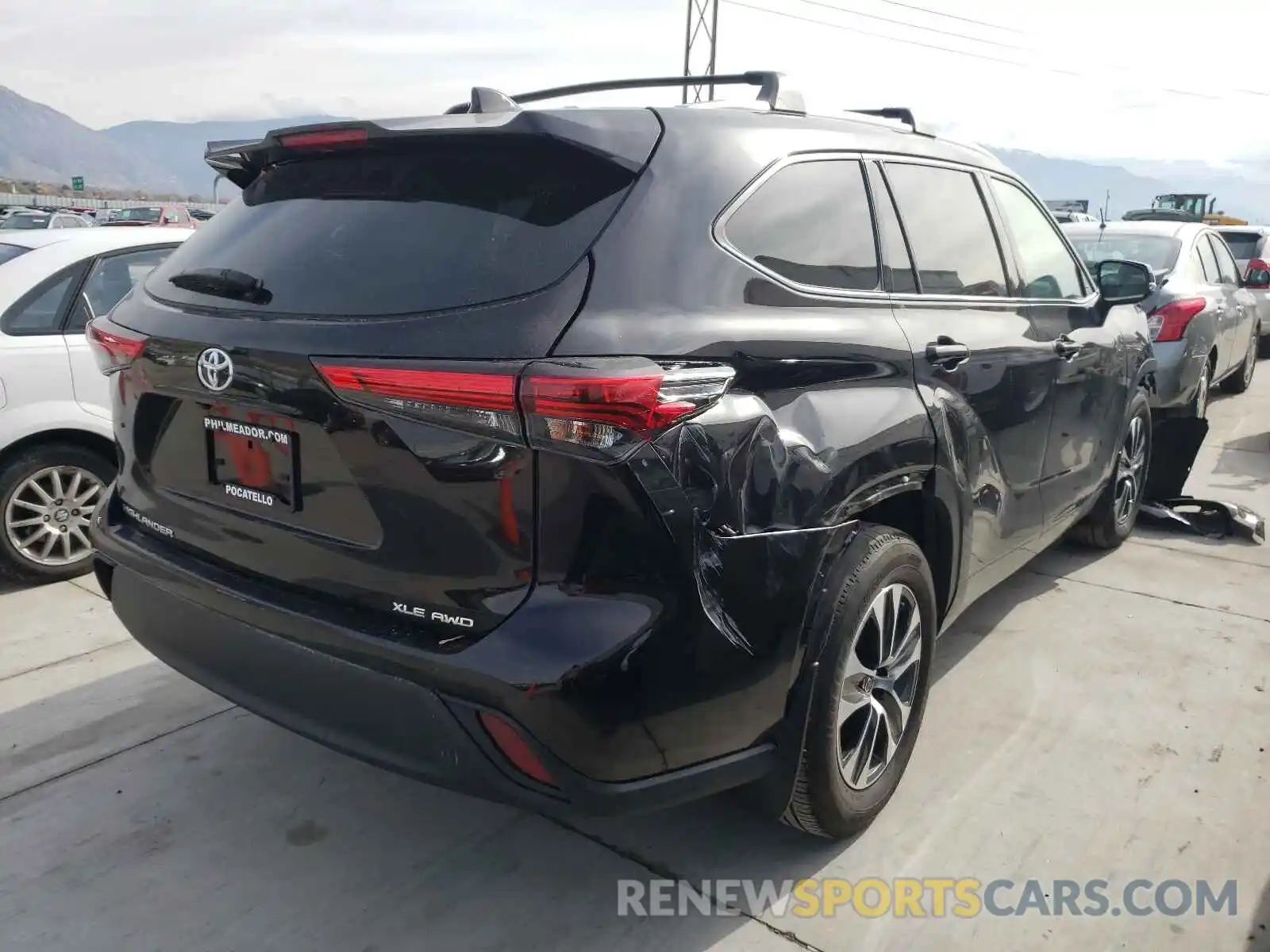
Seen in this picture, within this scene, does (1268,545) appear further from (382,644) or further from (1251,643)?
(382,644)

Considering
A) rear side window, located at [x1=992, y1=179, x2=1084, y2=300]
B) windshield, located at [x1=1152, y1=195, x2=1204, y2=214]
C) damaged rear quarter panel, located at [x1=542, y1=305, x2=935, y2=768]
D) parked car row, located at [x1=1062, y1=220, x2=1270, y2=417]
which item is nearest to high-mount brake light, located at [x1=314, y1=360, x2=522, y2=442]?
damaged rear quarter panel, located at [x1=542, y1=305, x2=935, y2=768]

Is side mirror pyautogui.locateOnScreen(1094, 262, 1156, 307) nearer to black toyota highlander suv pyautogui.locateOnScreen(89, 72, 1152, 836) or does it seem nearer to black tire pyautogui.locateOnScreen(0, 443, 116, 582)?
black toyota highlander suv pyautogui.locateOnScreen(89, 72, 1152, 836)

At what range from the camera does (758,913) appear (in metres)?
2.50

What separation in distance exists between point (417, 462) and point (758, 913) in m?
1.40

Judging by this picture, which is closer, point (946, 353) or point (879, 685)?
point (879, 685)

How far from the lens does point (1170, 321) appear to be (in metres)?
7.14

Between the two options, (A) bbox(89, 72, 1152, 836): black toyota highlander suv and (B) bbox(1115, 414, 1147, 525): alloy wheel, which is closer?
(A) bbox(89, 72, 1152, 836): black toyota highlander suv

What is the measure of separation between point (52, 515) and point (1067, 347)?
4396mm

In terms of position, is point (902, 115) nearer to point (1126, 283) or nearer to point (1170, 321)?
point (1126, 283)

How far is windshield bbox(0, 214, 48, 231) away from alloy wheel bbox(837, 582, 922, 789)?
24169mm

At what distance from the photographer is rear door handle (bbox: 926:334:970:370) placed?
2.80 m

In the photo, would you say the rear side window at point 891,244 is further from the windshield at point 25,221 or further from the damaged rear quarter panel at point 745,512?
the windshield at point 25,221

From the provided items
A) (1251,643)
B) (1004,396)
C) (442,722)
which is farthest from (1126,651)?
(442,722)

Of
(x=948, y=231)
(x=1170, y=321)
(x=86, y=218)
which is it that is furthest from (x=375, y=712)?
(x=86, y=218)
